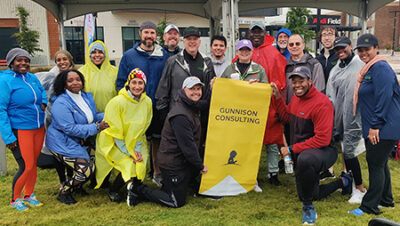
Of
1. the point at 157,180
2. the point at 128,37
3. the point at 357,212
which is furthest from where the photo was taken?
the point at 128,37

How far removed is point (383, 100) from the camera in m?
3.13

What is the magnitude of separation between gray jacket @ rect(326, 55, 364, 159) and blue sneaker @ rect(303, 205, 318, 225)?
3.19 feet

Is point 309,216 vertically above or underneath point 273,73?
underneath

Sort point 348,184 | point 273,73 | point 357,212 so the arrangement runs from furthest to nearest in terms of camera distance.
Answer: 1. point 273,73
2. point 348,184
3. point 357,212

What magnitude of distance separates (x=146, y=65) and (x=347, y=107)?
8.49 ft

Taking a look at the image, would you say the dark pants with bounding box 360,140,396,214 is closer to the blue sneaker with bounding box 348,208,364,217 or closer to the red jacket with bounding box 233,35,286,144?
the blue sneaker with bounding box 348,208,364,217

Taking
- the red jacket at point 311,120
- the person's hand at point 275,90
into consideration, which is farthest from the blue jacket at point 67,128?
the red jacket at point 311,120

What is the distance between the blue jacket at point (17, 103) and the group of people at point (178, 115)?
0.03ft

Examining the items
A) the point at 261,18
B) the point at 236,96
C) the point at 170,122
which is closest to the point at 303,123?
the point at 236,96

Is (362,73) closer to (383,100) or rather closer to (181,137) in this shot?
(383,100)

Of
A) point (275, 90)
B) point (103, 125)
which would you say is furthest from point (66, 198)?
point (275, 90)

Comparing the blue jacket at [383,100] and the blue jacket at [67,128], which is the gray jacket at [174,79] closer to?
the blue jacket at [67,128]

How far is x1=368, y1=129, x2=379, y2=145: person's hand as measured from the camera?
3.22m

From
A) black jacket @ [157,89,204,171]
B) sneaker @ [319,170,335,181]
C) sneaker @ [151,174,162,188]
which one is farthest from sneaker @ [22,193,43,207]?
sneaker @ [319,170,335,181]
